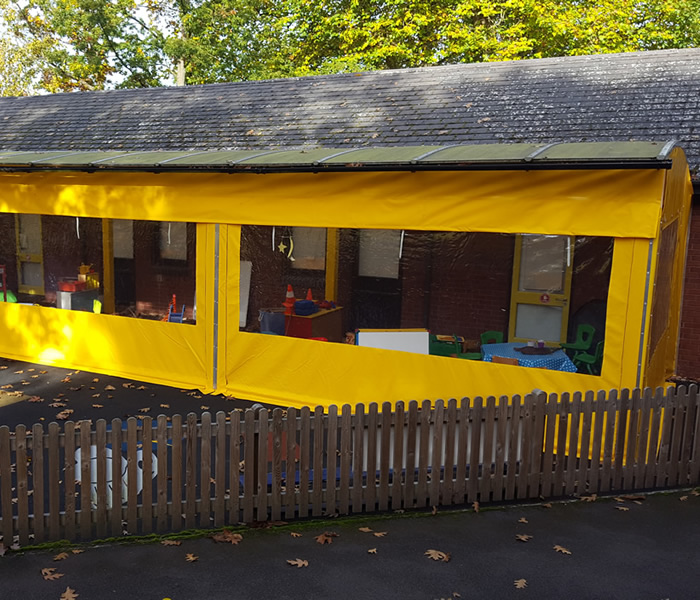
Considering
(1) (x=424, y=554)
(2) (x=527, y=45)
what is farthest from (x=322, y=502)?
(2) (x=527, y=45)

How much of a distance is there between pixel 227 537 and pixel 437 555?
162cm

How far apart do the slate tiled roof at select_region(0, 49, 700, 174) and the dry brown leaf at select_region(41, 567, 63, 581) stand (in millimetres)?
9440

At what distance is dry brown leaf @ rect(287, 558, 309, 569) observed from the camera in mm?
4867

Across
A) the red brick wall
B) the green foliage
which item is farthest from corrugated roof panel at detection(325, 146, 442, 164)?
the green foliage

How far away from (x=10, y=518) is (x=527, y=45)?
90.6ft

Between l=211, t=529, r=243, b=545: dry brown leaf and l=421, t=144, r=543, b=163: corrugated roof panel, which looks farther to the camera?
l=421, t=144, r=543, b=163: corrugated roof panel

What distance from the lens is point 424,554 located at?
16.7 ft

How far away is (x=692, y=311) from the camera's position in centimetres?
1041

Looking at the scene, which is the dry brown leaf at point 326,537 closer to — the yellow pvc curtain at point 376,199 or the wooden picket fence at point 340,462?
the wooden picket fence at point 340,462

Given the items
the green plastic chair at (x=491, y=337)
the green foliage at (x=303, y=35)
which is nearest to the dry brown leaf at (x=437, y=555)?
the green plastic chair at (x=491, y=337)

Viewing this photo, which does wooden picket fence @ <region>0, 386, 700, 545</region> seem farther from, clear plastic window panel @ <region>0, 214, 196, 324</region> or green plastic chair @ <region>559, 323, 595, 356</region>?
clear plastic window panel @ <region>0, 214, 196, 324</region>

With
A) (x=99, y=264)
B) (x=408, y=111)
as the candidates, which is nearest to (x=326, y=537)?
(x=99, y=264)

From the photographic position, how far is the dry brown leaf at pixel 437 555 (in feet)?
16.5

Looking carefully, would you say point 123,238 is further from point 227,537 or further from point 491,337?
point 227,537
